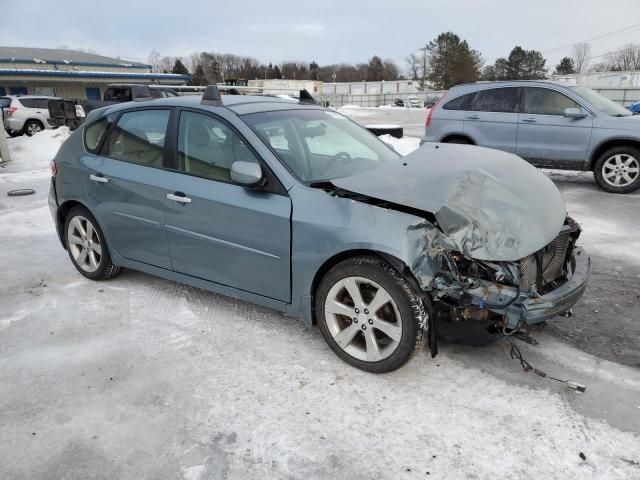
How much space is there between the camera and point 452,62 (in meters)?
71.4

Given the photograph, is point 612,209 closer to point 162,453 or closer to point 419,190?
point 419,190

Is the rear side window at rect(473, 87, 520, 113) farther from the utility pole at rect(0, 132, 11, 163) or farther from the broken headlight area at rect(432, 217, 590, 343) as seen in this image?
the utility pole at rect(0, 132, 11, 163)

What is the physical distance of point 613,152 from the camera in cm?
796

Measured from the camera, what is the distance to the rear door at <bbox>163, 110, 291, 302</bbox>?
11.1 ft

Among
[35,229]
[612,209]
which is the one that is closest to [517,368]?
[612,209]

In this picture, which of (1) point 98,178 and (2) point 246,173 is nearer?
(2) point 246,173

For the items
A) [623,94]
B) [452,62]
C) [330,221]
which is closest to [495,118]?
[330,221]

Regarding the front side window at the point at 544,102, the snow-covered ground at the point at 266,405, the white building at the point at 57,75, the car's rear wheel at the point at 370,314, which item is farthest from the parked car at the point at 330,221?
the white building at the point at 57,75

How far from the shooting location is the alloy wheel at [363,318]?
3045 millimetres

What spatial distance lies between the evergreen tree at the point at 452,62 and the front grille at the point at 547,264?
238ft

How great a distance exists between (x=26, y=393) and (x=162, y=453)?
1130mm

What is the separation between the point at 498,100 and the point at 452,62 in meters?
68.5

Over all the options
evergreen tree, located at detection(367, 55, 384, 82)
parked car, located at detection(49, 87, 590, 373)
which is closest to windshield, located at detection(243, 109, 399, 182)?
parked car, located at detection(49, 87, 590, 373)

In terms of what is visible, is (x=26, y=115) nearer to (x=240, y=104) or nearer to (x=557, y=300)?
(x=240, y=104)
